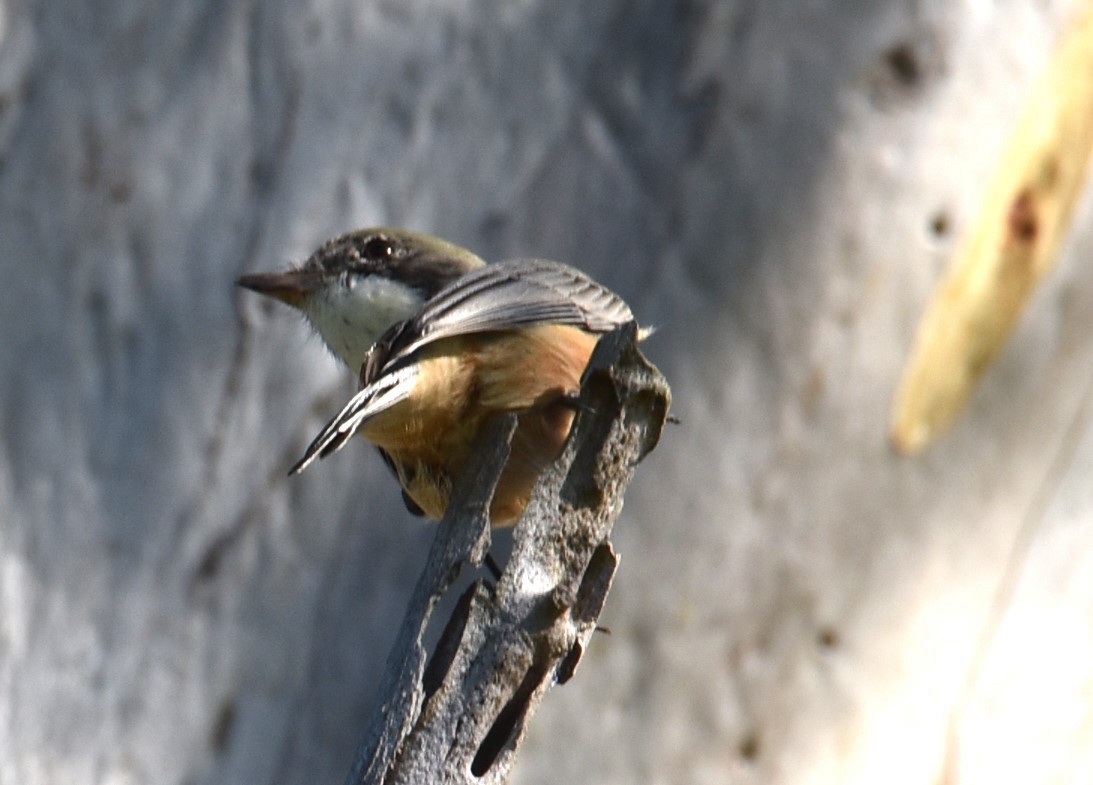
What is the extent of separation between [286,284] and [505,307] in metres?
0.64

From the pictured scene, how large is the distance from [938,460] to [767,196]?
747mm

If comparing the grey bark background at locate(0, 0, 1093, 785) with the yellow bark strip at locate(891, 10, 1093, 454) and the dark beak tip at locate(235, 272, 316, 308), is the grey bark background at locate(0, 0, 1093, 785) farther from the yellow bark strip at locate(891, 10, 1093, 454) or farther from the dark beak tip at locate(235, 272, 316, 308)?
the dark beak tip at locate(235, 272, 316, 308)

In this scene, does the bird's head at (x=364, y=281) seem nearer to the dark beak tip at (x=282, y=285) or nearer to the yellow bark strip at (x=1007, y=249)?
the dark beak tip at (x=282, y=285)

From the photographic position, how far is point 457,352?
278 cm

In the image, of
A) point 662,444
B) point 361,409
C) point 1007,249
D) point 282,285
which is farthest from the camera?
point 1007,249

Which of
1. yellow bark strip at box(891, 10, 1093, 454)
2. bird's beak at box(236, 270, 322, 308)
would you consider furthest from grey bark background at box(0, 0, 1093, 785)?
bird's beak at box(236, 270, 322, 308)

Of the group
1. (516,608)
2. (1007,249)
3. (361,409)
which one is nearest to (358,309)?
(361,409)

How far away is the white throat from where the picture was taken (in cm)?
323

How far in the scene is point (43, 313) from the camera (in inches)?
148

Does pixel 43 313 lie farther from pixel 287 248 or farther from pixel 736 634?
pixel 736 634

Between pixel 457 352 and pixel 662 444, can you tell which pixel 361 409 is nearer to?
pixel 457 352

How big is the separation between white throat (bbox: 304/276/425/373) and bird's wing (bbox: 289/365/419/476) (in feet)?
1.96

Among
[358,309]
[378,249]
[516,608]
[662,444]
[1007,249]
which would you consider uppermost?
[516,608]

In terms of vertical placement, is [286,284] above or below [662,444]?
above
